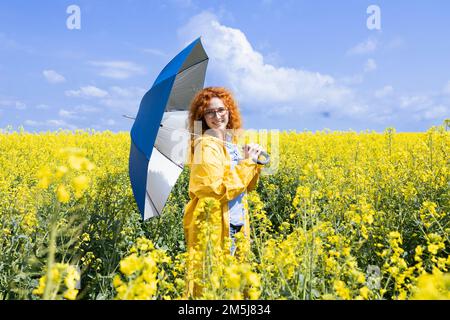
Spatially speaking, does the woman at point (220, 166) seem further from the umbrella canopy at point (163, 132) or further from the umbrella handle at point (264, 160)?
the umbrella canopy at point (163, 132)

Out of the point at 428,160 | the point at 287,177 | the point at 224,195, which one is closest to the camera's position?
the point at 224,195

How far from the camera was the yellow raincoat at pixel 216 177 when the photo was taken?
2582 millimetres

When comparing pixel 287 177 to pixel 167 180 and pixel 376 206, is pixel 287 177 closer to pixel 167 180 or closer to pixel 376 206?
pixel 376 206

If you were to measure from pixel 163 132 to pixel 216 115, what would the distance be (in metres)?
0.71

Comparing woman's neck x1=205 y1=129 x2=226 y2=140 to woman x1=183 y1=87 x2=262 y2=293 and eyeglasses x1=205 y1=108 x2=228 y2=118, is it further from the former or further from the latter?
eyeglasses x1=205 y1=108 x2=228 y2=118

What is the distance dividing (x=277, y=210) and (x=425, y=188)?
1.89m

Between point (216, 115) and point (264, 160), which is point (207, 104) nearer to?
point (216, 115)

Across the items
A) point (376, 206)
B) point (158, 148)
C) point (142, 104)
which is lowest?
point (376, 206)

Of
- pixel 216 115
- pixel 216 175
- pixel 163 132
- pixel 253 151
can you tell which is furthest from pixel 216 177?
pixel 163 132

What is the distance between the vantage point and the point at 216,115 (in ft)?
9.41

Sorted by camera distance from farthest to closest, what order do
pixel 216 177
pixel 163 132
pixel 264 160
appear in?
pixel 163 132 < pixel 264 160 < pixel 216 177

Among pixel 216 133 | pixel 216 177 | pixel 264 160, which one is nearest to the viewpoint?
pixel 216 177

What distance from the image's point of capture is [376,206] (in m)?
4.08
